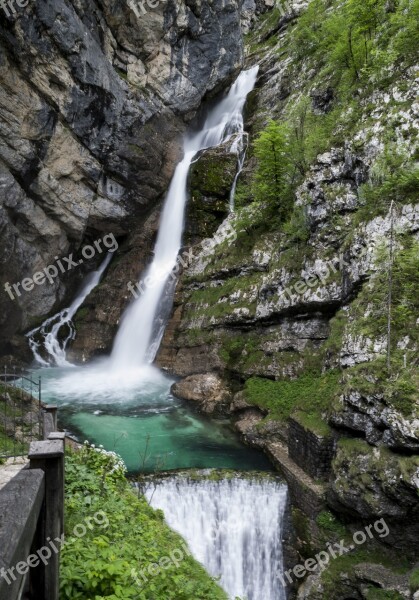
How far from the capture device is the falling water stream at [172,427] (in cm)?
931

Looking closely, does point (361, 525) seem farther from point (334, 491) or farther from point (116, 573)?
point (116, 573)

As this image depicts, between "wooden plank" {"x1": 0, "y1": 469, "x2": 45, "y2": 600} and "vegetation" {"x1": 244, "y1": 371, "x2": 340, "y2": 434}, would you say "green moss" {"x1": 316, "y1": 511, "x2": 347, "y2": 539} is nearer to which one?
"vegetation" {"x1": 244, "y1": 371, "x2": 340, "y2": 434}

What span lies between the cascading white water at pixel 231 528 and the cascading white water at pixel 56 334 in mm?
11532

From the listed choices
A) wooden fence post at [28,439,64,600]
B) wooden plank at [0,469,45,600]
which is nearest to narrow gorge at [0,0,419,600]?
wooden fence post at [28,439,64,600]

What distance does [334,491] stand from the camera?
911 cm

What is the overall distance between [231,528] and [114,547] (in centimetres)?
543

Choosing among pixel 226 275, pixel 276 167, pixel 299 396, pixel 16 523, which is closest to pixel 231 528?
pixel 299 396

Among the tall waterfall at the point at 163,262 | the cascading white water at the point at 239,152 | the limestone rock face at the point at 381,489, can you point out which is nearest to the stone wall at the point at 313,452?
the limestone rock face at the point at 381,489

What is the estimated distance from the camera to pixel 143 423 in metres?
13.2

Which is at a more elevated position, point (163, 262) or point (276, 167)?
point (276, 167)

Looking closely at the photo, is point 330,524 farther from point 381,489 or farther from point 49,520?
point 49,520

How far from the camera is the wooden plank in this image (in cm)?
130

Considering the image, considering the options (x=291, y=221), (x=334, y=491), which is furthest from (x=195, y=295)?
(x=334, y=491)

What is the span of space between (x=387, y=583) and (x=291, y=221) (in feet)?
35.6
